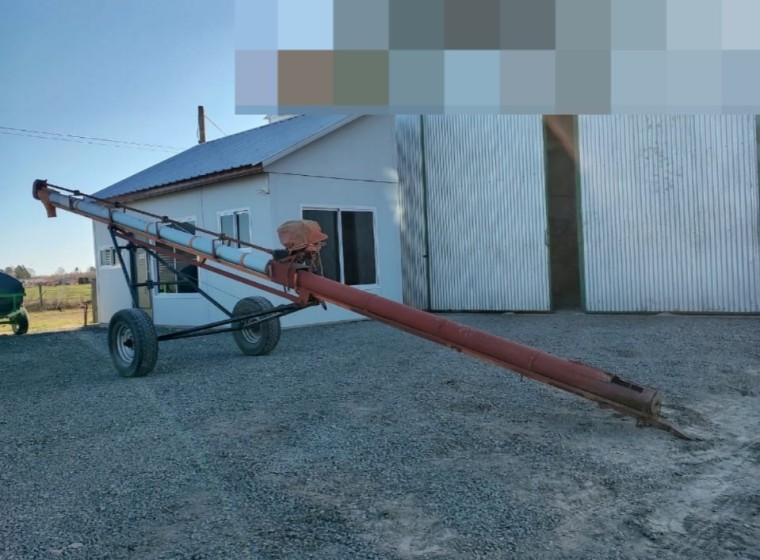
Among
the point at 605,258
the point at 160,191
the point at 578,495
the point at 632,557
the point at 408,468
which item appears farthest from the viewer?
the point at 160,191

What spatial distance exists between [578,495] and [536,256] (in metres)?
10.1

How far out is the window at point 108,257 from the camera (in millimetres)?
16594

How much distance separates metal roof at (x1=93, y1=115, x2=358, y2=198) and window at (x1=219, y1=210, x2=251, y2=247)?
98 cm

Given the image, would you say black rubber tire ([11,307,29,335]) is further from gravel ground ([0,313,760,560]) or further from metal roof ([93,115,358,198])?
gravel ground ([0,313,760,560])

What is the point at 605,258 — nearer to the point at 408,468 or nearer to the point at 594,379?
the point at 594,379

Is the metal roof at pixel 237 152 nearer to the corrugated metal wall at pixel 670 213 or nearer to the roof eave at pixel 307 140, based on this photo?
the roof eave at pixel 307 140

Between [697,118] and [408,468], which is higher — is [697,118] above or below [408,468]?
above

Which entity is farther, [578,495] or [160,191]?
[160,191]

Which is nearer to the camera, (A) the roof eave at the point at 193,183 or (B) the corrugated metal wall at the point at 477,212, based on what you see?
(A) the roof eave at the point at 193,183

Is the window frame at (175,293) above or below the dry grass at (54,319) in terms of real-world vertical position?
above

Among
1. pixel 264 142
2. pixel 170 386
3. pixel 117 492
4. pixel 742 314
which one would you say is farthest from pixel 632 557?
pixel 264 142

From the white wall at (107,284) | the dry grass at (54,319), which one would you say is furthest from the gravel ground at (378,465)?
the dry grass at (54,319)

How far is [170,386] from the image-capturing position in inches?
297

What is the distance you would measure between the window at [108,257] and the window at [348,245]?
22.5 feet
